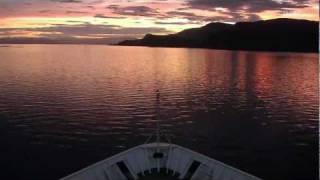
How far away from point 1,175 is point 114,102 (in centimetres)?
4204

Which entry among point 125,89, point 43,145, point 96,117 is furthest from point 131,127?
point 125,89

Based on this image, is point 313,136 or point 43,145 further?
point 313,136

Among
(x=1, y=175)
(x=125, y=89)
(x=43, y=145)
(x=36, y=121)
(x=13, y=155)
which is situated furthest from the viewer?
(x=125, y=89)

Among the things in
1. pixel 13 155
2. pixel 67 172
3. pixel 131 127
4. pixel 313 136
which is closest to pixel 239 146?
pixel 313 136

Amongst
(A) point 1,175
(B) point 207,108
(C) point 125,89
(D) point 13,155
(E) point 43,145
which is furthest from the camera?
(C) point 125,89

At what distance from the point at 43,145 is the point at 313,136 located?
1516 inches

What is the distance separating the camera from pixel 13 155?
5316 cm

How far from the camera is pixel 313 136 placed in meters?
63.7

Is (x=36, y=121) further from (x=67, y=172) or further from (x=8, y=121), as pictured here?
(x=67, y=172)

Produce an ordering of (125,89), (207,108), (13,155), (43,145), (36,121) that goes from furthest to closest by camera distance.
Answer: (125,89) → (207,108) → (36,121) → (43,145) → (13,155)

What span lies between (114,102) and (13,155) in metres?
35.5

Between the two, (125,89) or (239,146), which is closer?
(239,146)

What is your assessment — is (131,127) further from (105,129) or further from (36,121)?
(36,121)

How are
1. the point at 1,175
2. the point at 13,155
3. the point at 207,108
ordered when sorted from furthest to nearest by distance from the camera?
1. the point at 207,108
2. the point at 13,155
3. the point at 1,175
